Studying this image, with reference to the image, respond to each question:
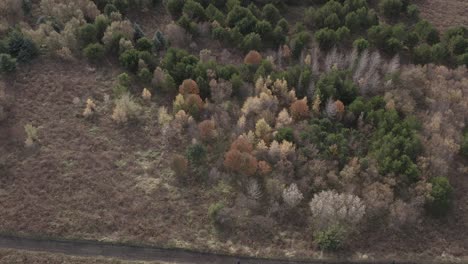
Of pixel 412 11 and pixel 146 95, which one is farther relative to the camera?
pixel 412 11

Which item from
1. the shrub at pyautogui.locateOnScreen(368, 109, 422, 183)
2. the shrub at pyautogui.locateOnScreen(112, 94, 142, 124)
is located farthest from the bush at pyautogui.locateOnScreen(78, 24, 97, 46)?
the shrub at pyautogui.locateOnScreen(368, 109, 422, 183)

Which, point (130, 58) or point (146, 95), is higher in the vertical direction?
point (130, 58)

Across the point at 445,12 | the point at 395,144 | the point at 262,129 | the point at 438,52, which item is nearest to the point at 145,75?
the point at 262,129

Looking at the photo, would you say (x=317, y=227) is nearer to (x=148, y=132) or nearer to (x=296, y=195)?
(x=296, y=195)

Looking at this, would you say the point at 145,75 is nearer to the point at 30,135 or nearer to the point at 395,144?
the point at 30,135

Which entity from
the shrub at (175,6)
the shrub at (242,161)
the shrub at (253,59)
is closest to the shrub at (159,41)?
the shrub at (175,6)

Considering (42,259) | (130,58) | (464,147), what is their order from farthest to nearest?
(130,58)
(464,147)
(42,259)

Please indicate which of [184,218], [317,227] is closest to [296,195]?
[317,227]
